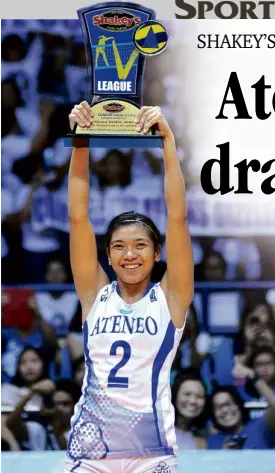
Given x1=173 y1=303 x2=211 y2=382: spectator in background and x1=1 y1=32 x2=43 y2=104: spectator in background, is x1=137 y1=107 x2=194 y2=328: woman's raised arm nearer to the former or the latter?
x1=173 y1=303 x2=211 y2=382: spectator in background

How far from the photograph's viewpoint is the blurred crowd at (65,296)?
3.64 m

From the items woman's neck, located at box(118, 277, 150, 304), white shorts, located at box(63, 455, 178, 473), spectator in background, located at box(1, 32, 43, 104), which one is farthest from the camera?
spectator in background, located at box(1, 32, 43, 104)

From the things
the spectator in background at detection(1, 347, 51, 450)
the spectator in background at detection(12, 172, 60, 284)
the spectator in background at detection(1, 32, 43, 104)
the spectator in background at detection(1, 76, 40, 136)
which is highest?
the spectator in background at detection(1, 32, 43, 104)

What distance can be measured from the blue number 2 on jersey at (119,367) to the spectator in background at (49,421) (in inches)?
19.7

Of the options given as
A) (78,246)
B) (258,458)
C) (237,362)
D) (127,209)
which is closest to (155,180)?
(127,209)

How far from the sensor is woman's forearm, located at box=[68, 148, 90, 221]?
3.36 m

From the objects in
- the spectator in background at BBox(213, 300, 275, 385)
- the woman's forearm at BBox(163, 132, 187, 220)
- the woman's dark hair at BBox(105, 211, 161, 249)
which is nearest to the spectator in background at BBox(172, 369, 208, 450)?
the spectator in background at BBox(213, 300, 275, 385)

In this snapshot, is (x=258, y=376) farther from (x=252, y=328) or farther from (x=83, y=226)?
(x=83, y=226)

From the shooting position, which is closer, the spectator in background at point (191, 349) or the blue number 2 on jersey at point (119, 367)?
the blue number 2 on jersey at point (119, 367)

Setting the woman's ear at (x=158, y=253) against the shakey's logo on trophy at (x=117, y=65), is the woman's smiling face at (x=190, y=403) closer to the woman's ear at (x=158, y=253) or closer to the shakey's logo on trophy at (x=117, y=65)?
the woman's ear at (x=158, y=253)

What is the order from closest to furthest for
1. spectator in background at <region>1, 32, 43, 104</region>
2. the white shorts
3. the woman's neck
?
1. the white shorts
2. the woman's neck
3. spectator in background at <region>1, 32, 43, 104</region>

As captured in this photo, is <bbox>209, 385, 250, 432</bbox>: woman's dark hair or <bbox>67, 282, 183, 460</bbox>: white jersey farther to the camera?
<bbox>209, 385, 250, 432</bbox>: woman's dark hair

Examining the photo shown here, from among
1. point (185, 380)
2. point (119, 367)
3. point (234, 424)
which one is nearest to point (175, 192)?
point (119, 367)

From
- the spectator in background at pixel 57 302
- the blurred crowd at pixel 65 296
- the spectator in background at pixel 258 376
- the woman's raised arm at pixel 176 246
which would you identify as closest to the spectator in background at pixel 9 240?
the blurred crowd at pixel 65 296
